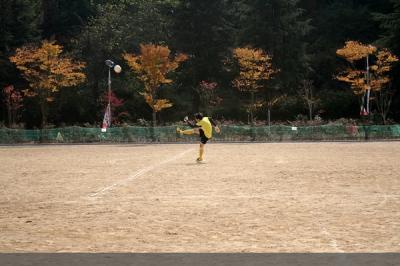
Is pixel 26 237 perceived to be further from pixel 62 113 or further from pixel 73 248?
pixel 62 113

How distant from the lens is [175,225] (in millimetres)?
8375

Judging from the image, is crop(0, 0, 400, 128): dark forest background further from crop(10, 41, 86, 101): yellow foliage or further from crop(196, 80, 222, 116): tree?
crop(10, 41, 86, 101): yellow foliage

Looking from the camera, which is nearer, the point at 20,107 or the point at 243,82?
the point at 243,82

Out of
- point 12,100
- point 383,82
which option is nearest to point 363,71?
point 383,82

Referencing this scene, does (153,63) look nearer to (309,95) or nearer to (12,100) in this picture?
(309,95)

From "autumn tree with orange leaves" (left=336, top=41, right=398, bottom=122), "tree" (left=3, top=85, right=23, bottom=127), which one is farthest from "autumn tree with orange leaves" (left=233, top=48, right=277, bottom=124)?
"tree" (left=3, top=85, right=23, bottom=127)

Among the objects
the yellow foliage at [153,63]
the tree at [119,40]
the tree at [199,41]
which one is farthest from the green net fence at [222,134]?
the tree at [199,41]

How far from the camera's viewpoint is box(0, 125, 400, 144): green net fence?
40656 mm

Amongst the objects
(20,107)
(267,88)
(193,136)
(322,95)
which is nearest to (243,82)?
(267,88)

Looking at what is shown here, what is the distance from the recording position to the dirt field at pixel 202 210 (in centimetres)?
696

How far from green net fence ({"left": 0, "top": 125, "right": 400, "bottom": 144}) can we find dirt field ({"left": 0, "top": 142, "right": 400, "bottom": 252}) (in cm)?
2318

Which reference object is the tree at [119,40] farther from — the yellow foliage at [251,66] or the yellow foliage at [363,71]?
the yellow foliage at [363,71]

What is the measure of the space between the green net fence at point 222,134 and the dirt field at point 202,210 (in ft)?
76.1

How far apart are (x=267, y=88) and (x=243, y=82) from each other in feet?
16.7
